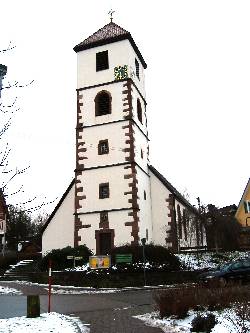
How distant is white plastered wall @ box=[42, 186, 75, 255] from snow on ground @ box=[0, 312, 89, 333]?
22229 mm

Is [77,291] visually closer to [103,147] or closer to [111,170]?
[111,170]

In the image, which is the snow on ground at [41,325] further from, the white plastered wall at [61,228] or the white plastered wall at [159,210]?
the white plastered wall at [159,210]

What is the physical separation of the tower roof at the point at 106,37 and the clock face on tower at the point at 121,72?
8.72 ft

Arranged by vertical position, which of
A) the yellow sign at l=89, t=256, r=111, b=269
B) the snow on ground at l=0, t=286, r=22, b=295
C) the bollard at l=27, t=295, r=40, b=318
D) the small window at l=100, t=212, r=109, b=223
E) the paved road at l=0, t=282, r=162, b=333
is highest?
the small window at l=100, t=212, r=109, b=223

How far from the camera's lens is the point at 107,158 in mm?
33875

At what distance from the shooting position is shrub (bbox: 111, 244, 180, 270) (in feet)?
91.2

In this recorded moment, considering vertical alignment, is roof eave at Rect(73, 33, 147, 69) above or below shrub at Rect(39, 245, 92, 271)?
above

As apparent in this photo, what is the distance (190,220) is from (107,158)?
1271cm

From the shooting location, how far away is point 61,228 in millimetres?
34844

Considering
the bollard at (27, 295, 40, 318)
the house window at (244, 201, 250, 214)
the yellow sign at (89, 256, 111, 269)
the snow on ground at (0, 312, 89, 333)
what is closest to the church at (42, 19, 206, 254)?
the yellow sign at (89, 256, 111, 269)

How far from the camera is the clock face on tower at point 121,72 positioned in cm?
3567

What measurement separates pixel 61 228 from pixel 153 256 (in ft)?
30.9

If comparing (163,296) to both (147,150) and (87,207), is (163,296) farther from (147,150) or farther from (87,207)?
(147,150)

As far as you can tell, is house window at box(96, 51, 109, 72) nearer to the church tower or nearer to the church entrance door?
the church tower
